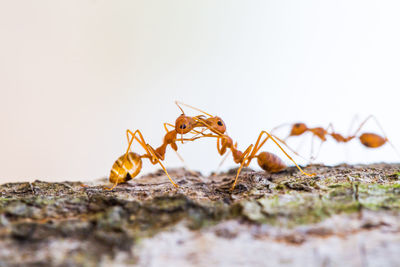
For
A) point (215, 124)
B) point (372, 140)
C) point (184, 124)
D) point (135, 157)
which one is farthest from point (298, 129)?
point (135, 157)

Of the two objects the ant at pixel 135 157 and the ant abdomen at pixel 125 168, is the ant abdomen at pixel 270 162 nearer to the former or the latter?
the ant at pixel 135 157

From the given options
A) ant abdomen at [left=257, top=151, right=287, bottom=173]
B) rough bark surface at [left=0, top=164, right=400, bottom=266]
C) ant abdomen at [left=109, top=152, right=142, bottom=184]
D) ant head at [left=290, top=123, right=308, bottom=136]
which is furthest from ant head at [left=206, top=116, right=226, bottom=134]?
ant head at [left=290, top=123, right=308, bottom=136]

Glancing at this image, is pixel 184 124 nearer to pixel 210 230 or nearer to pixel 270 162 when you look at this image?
pixel 270 162

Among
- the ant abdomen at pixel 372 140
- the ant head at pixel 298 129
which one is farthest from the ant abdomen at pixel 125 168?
the ant abdomen at pixel 372 140

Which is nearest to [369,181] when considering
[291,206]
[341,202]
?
[341,202]

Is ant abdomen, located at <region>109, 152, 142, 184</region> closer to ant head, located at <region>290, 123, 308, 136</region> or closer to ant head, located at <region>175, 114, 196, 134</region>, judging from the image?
ant head, located at <region>175, 114, 196, 134</region>
